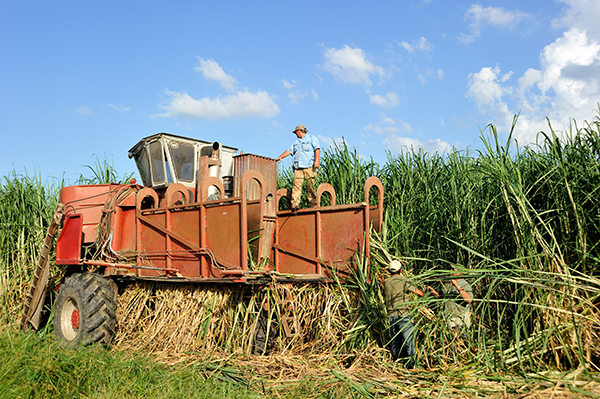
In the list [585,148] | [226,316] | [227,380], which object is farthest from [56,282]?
[585,148]

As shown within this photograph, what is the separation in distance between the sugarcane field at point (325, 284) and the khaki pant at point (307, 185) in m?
0.39

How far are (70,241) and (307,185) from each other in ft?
11.1

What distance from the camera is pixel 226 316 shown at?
17.1 feet

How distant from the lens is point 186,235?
18.7 feet

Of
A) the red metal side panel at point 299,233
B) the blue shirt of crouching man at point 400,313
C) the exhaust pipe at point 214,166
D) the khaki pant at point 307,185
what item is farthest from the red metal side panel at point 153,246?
the blue shirt of crouching man at point 400,313

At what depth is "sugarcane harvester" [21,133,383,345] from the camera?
17.4 feet

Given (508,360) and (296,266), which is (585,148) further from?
(296,266)

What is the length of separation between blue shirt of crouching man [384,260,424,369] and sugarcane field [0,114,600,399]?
Result: 3cm

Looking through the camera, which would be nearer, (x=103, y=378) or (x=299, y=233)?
(x=103, y=378)

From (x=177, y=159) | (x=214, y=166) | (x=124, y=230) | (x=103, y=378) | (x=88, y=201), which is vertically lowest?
(x=103, y=378)

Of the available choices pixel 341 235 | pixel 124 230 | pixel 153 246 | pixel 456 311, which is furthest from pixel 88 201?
pixel 456 311

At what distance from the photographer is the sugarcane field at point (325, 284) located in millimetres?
3900

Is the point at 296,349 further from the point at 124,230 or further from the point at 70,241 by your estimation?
the point at 70,241

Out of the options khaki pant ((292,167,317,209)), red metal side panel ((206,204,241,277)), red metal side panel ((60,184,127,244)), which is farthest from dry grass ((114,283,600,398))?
khaki pant ((292,167,317,209))
